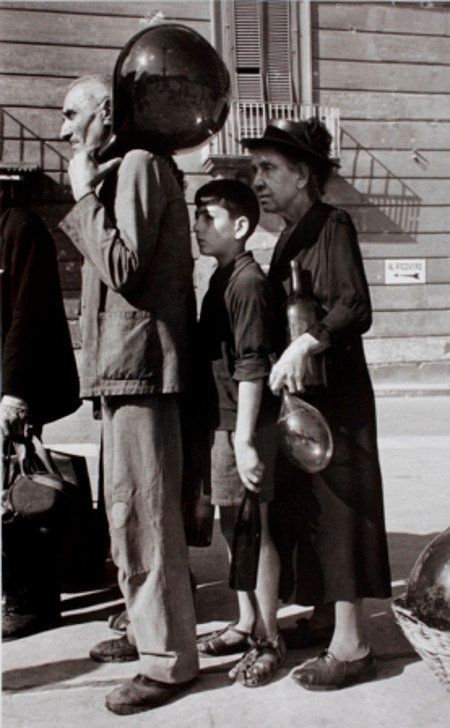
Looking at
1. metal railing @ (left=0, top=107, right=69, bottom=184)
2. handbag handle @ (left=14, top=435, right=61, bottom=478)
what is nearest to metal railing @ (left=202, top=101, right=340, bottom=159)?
metal railing @ (left=0, top=107, right=69, bottom=184)

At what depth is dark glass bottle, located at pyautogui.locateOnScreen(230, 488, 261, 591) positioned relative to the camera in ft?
8.72

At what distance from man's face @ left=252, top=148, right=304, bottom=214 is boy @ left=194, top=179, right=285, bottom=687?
6cm

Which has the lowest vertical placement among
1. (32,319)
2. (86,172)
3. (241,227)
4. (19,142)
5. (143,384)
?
(143,384)

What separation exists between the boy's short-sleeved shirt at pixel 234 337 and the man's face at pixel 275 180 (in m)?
0.20

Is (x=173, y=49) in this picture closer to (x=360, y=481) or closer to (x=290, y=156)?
(x=290, y=156)

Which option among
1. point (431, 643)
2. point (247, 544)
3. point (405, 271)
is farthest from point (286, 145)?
point (405, 271)

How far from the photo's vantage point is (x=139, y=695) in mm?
2475

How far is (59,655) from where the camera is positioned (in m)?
2.97

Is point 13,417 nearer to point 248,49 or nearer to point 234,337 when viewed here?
point 234,337

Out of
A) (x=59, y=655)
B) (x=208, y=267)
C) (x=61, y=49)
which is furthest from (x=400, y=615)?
(x=61, y=49)

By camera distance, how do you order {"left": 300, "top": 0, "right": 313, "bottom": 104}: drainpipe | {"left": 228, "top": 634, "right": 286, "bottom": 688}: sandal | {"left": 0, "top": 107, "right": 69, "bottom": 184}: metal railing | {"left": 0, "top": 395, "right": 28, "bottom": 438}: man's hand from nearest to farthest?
{"left": 228, "top": 634, "right": 286, "bottom": 688}: sandal → {"left": 0, "top": 395, "right": 28, "bottom": 438}: man's hand → {"left": 0, "top": 107, "right": 69, "bottom": 184}: metal railing → {"left": 300, "top": 0, "right": 313, "bottom": 104}: drainpipe

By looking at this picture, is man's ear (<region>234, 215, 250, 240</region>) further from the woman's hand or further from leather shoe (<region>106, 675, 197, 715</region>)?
leather shoe (<region>106, 675, 197, 715</region>)

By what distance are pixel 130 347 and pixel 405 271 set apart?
9.71m

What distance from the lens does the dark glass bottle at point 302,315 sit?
8.45 ft
